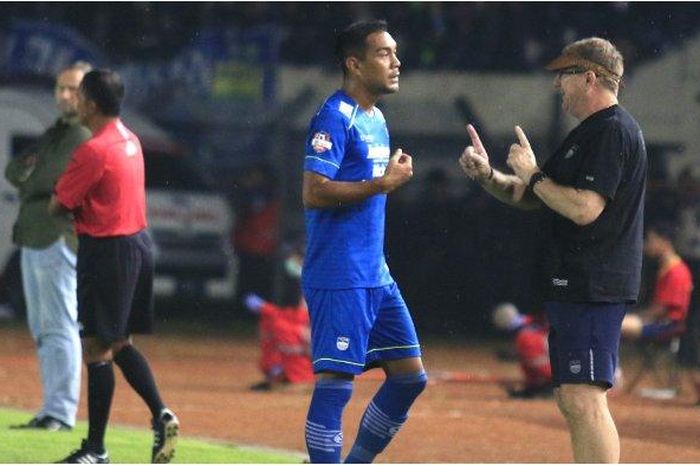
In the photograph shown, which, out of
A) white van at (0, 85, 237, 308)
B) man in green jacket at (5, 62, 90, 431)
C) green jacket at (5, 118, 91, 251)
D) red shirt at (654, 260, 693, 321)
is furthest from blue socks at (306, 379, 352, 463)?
white van at (0, 85, 237, 308)

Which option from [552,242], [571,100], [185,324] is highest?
[571,100]

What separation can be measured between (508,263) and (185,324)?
4.30m

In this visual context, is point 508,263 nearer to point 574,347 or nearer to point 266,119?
point 266,119

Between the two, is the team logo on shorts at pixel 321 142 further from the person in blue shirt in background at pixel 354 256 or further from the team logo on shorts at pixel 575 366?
the team logo on shorts at pixel 575 366

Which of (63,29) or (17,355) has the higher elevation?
(63,29)

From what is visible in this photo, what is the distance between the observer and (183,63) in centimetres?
2847

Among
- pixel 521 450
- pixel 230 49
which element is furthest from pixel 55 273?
pixel 230 49

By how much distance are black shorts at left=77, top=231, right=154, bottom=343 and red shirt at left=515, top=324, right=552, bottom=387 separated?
6878 mm

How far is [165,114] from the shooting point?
2834cm

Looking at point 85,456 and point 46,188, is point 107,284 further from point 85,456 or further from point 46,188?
point 46,188

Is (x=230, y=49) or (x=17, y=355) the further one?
(x=230, y=49)

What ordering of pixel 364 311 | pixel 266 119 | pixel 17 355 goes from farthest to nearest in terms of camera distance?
1. pixel 266 119
2. pixel 17 355
3. pixel 364 311

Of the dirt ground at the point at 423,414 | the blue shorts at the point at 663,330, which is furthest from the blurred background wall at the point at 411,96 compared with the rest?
the blue shorts at the point at 663,330

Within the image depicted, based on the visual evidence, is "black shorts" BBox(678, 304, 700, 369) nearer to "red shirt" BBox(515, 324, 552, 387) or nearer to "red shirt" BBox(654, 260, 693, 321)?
"red shirt" BBox(654, 260, 693, 321)
